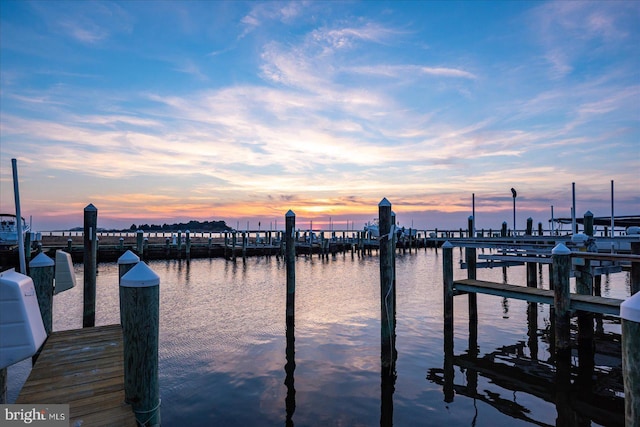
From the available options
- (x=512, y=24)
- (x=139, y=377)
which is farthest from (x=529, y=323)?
(x=139, y=377)

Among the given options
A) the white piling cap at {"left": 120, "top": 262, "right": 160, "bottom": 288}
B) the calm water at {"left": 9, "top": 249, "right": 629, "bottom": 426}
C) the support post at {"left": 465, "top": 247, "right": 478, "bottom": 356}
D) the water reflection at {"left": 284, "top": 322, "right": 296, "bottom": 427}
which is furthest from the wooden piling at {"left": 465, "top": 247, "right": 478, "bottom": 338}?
the white piling cap at {"left": 120, "top": 262, "right": 160, "bottom": 288}

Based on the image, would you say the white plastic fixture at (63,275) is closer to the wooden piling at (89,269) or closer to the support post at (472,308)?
the wooden piling at (89,269)

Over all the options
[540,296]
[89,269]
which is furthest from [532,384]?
[89,269]

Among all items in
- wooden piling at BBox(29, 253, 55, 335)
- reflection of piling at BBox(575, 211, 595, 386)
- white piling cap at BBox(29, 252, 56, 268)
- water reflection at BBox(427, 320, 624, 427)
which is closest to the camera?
water reflection at BBox(427, 320, 624, 427)

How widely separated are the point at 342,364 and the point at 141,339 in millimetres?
6227

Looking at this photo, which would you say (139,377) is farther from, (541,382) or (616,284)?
(616,284)

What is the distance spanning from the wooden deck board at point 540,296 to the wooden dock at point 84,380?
908 centimetres

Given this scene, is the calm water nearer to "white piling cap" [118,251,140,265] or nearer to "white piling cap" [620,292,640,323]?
"white piling cap" [118,251,140,265]

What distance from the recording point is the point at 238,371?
8.91 m

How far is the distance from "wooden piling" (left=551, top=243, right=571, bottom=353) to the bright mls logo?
31.5 feet

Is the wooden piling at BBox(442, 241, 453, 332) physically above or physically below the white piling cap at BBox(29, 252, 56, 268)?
below

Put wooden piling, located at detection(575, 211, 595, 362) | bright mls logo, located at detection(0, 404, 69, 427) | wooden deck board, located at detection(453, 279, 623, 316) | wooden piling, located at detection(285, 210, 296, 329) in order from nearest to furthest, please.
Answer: bright mls logo, located at detection(0, 404, 69, 427)
wooden deck board, located at detection(453, 279, 623, 316)
wooden piling, located at detection(575, 211, 595, 362)
wooden piling, located at detection(285, 210, 296, 329)

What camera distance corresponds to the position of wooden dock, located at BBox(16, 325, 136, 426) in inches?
171

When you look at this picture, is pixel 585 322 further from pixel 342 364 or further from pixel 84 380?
pixel 84 380
